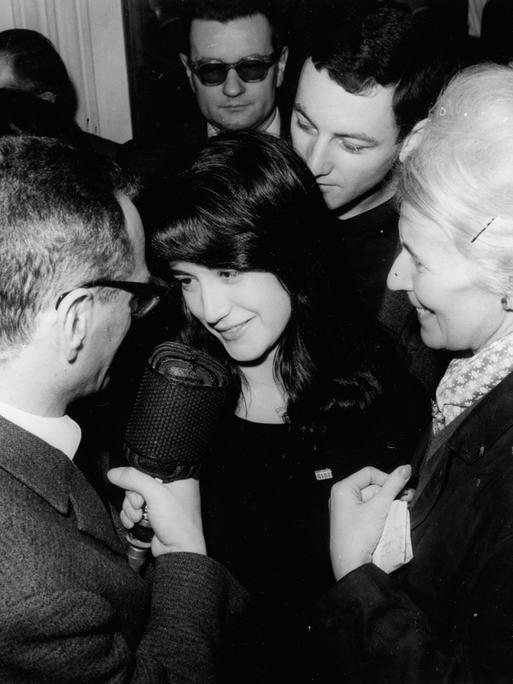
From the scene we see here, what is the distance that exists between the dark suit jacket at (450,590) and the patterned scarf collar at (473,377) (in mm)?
100

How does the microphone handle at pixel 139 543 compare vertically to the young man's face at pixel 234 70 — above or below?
below

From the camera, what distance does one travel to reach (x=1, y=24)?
3061 millimetres

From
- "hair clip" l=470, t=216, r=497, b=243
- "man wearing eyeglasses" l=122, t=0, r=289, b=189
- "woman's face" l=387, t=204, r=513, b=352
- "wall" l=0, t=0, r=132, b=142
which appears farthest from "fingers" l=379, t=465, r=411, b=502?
"wall" l=0, t=0, r=132, b=142

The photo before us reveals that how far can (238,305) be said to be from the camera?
1.69 m

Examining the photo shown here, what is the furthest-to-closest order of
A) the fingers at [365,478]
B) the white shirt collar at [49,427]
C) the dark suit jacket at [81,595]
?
the fingers at [365,478] → the white shirt collar at [49,427] → the dark suit jacket at [81,595]

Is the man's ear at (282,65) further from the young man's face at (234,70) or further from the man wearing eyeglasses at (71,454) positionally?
the man wearing eyeglasses at (71,454)

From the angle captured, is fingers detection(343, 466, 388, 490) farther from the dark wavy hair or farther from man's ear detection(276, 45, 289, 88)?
man's ear detection(276, 45, 289, 88)

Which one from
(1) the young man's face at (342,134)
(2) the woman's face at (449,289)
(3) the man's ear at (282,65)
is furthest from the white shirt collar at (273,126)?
(2) the woman's face at (449,289)

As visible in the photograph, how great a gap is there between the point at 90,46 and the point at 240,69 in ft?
3.44

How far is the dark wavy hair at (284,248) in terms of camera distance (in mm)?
1634

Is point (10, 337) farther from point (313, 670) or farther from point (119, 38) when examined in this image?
point (119, 38)

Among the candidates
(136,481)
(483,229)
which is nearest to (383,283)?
(483,229)

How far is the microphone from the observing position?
122 cm

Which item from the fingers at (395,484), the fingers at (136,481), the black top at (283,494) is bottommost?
the black top at (283,494)
